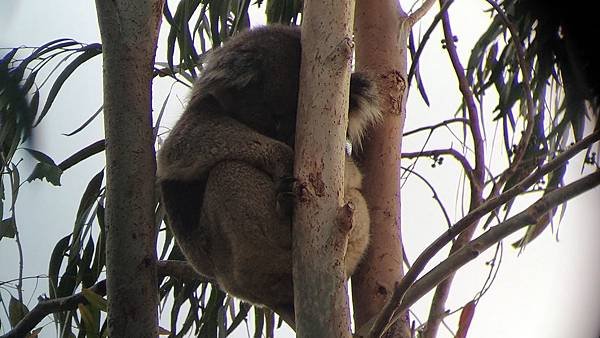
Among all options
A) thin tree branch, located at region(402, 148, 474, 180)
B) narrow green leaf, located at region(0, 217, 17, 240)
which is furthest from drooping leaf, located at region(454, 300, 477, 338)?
narrow green leaf, located at region(0, 217, 17, 240)

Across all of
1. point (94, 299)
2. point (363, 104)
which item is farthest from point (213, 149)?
point (94, 299)

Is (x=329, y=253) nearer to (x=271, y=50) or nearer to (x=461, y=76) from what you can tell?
(x=461, y=76)

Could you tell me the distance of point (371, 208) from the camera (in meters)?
2.03

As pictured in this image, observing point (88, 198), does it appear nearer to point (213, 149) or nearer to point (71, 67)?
point (71, 67)

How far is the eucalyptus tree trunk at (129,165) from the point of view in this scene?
1.83 meters

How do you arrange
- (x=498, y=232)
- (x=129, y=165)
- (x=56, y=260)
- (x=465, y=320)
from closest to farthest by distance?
1. (x=498, y=232)
2. (x=465, y=320)
3. (x=129, y=165)
4. (x=56, y=260)

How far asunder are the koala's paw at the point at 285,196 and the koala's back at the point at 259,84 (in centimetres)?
35

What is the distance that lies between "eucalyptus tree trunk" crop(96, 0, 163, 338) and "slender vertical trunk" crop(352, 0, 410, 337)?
55 centimetres

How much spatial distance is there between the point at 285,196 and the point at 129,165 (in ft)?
1.27

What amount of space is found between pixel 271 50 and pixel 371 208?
1.85 feet

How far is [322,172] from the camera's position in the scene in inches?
61.5

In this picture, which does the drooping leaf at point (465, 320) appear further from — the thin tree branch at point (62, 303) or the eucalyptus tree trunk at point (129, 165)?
the thin tree branch at point (62, 303)

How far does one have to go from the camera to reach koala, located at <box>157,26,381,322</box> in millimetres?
1954

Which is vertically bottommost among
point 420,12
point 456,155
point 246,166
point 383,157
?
point 246,166
